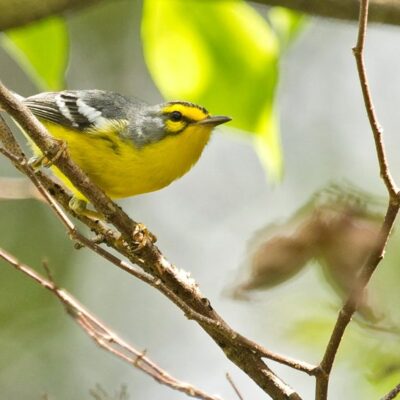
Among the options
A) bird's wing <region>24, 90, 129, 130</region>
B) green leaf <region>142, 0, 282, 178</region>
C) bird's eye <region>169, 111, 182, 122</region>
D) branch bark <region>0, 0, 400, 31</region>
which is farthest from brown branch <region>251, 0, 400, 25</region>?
bird's wing <region>24, 90, 129, 130</region>

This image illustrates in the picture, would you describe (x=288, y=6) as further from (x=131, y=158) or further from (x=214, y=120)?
(x=131, y=158)

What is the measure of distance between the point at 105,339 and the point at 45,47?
89 centimetres

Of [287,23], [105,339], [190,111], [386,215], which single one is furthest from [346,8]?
[105,339]

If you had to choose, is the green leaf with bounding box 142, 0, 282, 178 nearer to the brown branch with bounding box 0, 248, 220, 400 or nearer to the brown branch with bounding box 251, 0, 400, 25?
the brown branch with bounding box 251, 0, 400, 25

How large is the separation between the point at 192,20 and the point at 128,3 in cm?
759

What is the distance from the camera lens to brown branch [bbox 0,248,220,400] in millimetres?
2301

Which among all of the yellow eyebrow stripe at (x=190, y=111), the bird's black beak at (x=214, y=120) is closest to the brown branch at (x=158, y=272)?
the bird's black beak at (x=214, y=120)

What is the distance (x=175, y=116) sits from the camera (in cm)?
363

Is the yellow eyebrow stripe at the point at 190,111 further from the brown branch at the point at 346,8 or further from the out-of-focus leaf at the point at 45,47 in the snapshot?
the out-of-focus leaf at the point at 45,47

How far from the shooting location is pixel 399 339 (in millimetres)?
2244

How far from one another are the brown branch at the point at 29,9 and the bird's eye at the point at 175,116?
3.07 feet

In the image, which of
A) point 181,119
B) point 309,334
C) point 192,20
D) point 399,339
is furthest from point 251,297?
A: point 181,119

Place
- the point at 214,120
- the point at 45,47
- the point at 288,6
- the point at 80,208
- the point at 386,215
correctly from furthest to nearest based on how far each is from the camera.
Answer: the point at 214,120
the point at 80,208
the point at 288,6
the point at 45,47
the point at 386,215

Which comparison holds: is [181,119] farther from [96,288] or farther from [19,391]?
[96,288]
